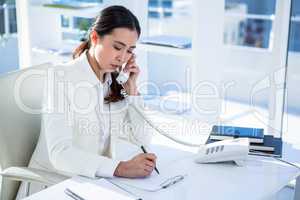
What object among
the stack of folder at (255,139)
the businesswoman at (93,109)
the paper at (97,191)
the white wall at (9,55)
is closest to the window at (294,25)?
the stack of folder at (255,139)

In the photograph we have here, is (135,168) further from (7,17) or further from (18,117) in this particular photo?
(7,17)

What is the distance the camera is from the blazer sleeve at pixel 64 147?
1.38 meters

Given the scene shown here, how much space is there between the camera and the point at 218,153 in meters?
1.47

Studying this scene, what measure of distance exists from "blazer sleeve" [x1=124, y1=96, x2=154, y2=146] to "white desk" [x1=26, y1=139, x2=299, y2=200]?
181mm

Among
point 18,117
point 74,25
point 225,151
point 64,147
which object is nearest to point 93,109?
point 64,147

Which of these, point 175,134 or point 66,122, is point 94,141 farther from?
point 175,134

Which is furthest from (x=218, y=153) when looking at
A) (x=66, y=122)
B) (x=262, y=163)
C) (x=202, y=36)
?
(x=202, y=36)

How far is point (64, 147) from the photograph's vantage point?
1.45 meters

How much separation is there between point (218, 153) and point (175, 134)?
393 millimetres

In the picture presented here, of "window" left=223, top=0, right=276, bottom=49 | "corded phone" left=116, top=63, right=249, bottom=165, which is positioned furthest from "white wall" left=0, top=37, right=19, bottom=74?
"window" left=223, top=0, right=276, bottom=49

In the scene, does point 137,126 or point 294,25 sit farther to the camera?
point 294,25

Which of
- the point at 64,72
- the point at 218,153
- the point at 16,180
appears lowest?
the point at 16,180

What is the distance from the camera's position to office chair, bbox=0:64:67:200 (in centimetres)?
152

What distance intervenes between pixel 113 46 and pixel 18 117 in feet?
1.49
